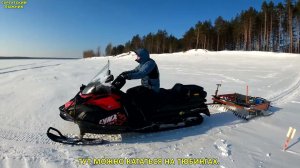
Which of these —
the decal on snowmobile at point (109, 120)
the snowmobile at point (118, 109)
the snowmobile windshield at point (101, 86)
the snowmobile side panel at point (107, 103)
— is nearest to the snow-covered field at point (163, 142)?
the snowmobile at point (118, 109)

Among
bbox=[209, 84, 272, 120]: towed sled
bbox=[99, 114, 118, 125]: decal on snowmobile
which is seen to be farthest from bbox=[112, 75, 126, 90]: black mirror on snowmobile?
bbox=[209, 84, 272, 120]: towed sled

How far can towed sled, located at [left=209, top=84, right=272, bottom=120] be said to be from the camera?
6405mm

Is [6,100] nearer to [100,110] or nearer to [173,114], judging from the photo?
[100,110]

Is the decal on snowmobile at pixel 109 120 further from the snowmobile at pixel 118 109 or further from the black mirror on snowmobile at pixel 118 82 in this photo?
the black mirror on snowmobile at pixel 118 82

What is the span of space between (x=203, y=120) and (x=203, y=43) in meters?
53.7

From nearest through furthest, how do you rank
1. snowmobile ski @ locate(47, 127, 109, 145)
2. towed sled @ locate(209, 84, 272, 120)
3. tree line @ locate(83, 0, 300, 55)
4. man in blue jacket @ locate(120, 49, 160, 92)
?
snowmobile ski @ locate(47, 127, 109, 145) < man in blue jacket @ locate(120, 49, 160, 92) < towed sled @ locate(209, 84, 272, 120) < tree line @ locate(83, 0, 300, 55)

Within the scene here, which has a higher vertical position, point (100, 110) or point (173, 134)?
point (100, 110)

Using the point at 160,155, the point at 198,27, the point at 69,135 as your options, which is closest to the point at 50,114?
the point at 69,135

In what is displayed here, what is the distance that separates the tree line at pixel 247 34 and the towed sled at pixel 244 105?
38.4m

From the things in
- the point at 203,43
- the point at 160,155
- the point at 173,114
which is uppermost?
the point at 203,43

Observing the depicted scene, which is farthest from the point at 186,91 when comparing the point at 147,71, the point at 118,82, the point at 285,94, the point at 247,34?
the point at 247,34

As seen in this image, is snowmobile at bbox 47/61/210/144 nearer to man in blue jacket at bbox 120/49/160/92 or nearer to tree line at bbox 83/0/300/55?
man in blue jacket at bbox 120/49/160/92

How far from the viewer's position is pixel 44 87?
9242 mm

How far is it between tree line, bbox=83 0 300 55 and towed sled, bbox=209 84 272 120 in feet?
126
